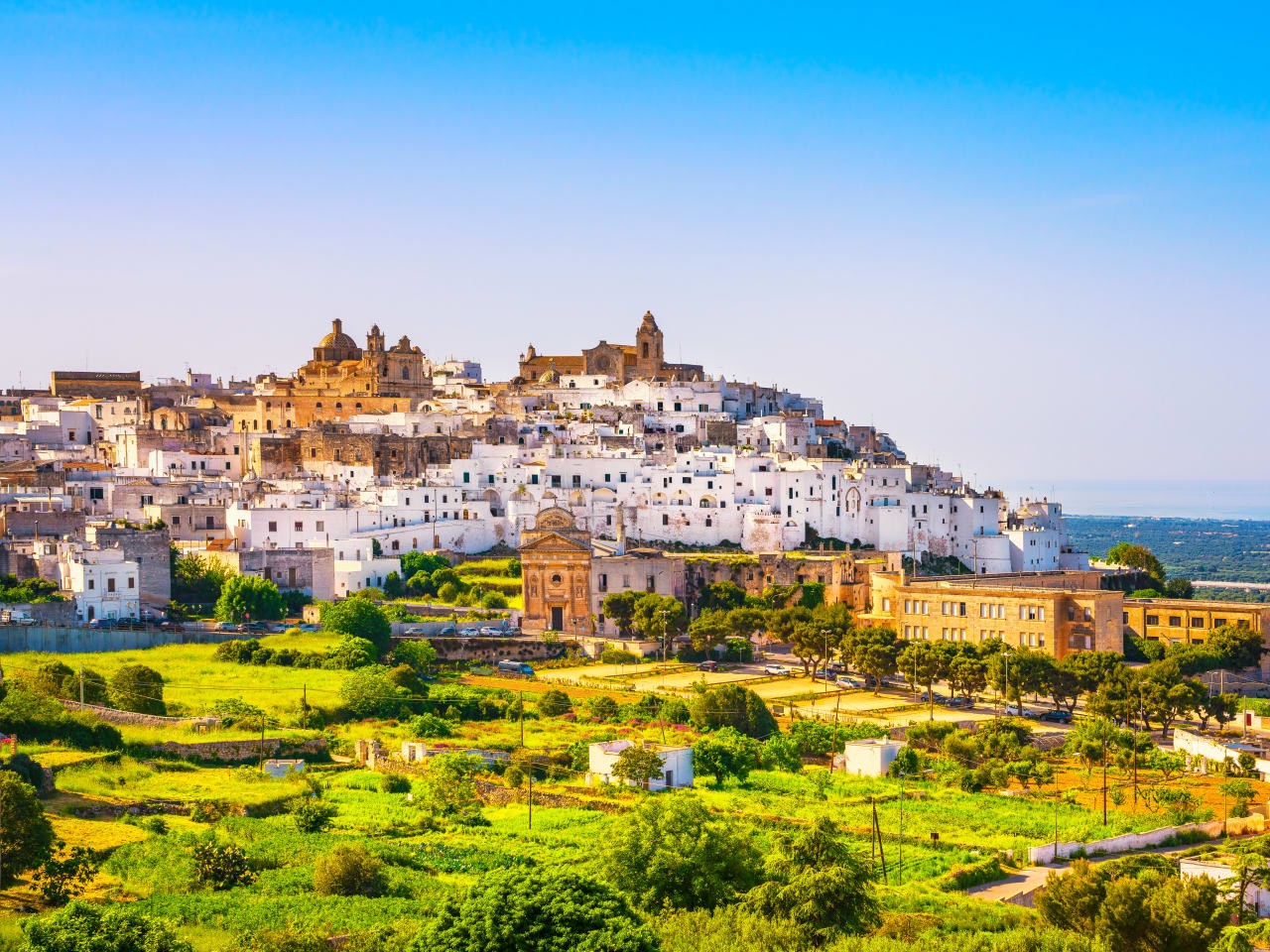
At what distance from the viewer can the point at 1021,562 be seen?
64.3 m

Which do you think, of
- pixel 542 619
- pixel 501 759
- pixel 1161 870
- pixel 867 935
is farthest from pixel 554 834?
pixel 542 619

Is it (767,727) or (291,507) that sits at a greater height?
(291,507)

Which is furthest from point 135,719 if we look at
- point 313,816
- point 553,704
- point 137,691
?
point 553,704

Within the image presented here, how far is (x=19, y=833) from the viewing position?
27.0 meters

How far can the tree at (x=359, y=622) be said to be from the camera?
48.9m

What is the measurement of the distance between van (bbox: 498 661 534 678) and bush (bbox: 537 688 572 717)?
4743 millimetres

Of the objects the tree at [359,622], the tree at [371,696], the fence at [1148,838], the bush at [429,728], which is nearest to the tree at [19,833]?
the bush at [429,728]

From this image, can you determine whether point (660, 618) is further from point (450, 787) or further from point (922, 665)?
point (450, 787)

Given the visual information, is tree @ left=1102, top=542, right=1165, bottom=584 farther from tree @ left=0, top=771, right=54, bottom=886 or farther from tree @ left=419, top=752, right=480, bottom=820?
tree @ left=0, top=771, right=54, bottom=886

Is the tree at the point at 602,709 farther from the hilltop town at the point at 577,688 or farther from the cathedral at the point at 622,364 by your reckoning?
the cathedral at the point at 622,364

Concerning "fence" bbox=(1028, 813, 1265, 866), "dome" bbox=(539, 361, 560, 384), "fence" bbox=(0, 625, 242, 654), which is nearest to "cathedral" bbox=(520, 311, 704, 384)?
"dome" bbox=(539, 361, 560, 384)

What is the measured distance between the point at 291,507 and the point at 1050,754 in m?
29.3

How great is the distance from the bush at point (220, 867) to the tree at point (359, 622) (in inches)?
787

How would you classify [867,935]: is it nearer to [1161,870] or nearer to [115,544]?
[1161,870]
